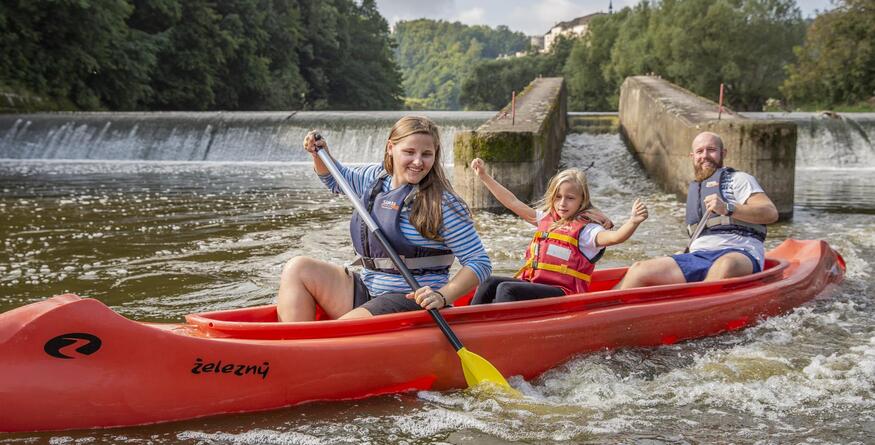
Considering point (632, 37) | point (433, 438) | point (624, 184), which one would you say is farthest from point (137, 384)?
point (632, 37)

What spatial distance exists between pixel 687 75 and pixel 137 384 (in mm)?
43744

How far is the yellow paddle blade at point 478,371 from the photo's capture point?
374 centimetres

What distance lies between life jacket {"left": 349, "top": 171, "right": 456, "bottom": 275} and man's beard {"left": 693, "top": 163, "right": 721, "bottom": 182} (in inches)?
83.9

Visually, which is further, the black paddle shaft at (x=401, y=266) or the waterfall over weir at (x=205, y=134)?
the waterfall over weir at (x=205, y=134)

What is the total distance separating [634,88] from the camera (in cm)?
1691

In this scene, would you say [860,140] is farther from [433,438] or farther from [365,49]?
[365,49]

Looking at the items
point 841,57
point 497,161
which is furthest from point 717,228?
point 841,57

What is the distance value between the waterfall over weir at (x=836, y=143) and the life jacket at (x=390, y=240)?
12.2 metres

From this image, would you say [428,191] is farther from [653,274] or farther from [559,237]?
[653,274]

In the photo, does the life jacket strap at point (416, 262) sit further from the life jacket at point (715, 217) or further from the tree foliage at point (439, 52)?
the tree foliage at point (439, 52)

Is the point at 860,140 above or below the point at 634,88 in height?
below

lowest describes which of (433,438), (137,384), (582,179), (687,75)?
(433,438)

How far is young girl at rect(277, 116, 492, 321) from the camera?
12.1 ft

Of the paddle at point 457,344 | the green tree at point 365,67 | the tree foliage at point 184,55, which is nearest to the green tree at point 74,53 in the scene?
the tree foliage at point 184,55
